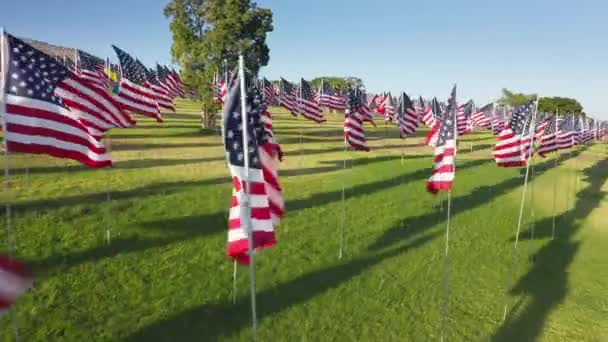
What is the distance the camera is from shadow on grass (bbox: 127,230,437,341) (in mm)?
9505

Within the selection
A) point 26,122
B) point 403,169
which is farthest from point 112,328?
point 403,169

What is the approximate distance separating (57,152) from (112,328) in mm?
3775

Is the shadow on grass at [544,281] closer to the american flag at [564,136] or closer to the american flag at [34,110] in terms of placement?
the american flag at [564,136]

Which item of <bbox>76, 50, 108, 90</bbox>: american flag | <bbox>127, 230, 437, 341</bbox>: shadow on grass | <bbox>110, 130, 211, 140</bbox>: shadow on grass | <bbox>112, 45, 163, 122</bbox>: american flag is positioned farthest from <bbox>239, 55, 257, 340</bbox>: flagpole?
<bbox>110, 130, 211, 140</bbox>: shadow on grass

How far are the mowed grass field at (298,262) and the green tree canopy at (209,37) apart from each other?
48.4 ft

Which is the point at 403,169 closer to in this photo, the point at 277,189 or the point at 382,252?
the point at 382,252

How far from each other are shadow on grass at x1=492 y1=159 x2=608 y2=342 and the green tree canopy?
26.4 meters

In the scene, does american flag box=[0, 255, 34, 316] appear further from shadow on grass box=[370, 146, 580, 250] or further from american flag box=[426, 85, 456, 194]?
shadow on grass box=[370, 146, 580, 250]

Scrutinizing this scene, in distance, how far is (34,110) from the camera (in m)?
8.18

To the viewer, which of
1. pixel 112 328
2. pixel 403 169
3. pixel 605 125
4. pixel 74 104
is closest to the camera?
pixel 112 328

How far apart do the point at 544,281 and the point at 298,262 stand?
25.2ft

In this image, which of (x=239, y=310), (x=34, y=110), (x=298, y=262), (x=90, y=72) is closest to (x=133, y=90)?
(x=90, y=72)

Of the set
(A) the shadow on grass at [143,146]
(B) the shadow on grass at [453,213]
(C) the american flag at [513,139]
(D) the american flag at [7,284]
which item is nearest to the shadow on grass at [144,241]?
(B) the shadow on grass at [453,213]

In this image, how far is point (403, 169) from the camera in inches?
1204
